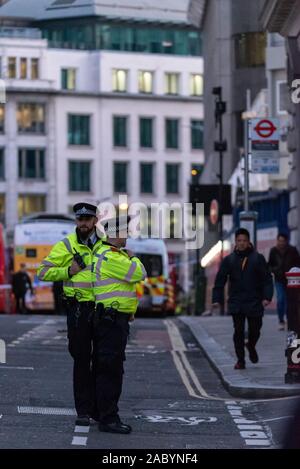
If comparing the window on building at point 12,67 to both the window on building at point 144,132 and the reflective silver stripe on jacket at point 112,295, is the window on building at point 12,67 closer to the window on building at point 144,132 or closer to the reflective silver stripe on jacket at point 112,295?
the window on building at point 144,132

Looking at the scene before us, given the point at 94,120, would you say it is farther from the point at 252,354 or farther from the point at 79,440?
the point at 79,440

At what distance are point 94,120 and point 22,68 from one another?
19.4ft

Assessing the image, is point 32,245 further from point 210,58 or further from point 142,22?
point 142,22

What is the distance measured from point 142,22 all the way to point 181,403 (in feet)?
306

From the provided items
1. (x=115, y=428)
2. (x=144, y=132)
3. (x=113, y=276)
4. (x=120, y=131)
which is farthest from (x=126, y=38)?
(x=115, y=428)

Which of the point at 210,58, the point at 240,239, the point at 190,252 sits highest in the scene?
the point at 210,58

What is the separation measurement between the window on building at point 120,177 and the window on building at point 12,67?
9.25 metres

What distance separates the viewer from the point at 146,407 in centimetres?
1548

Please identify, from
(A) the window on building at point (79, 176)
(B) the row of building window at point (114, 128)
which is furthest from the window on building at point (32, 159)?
(A) the window on building at point (79, 176)

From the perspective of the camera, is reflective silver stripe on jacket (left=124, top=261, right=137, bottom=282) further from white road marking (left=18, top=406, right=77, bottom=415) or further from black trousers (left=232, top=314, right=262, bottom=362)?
black trousers (left=232, top=314, right=262, bottom=362)

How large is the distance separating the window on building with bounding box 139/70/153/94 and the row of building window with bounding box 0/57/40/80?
24.0 feet

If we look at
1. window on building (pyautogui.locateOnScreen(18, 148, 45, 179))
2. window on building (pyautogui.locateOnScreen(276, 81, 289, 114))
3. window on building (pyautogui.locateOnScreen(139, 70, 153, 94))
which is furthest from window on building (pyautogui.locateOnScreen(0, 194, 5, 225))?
window on building (pyautogui.locateOnScreen(276, 81, 289, 114))

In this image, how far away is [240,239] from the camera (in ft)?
63.5

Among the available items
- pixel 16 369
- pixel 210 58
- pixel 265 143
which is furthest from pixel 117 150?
pixel 16 369
